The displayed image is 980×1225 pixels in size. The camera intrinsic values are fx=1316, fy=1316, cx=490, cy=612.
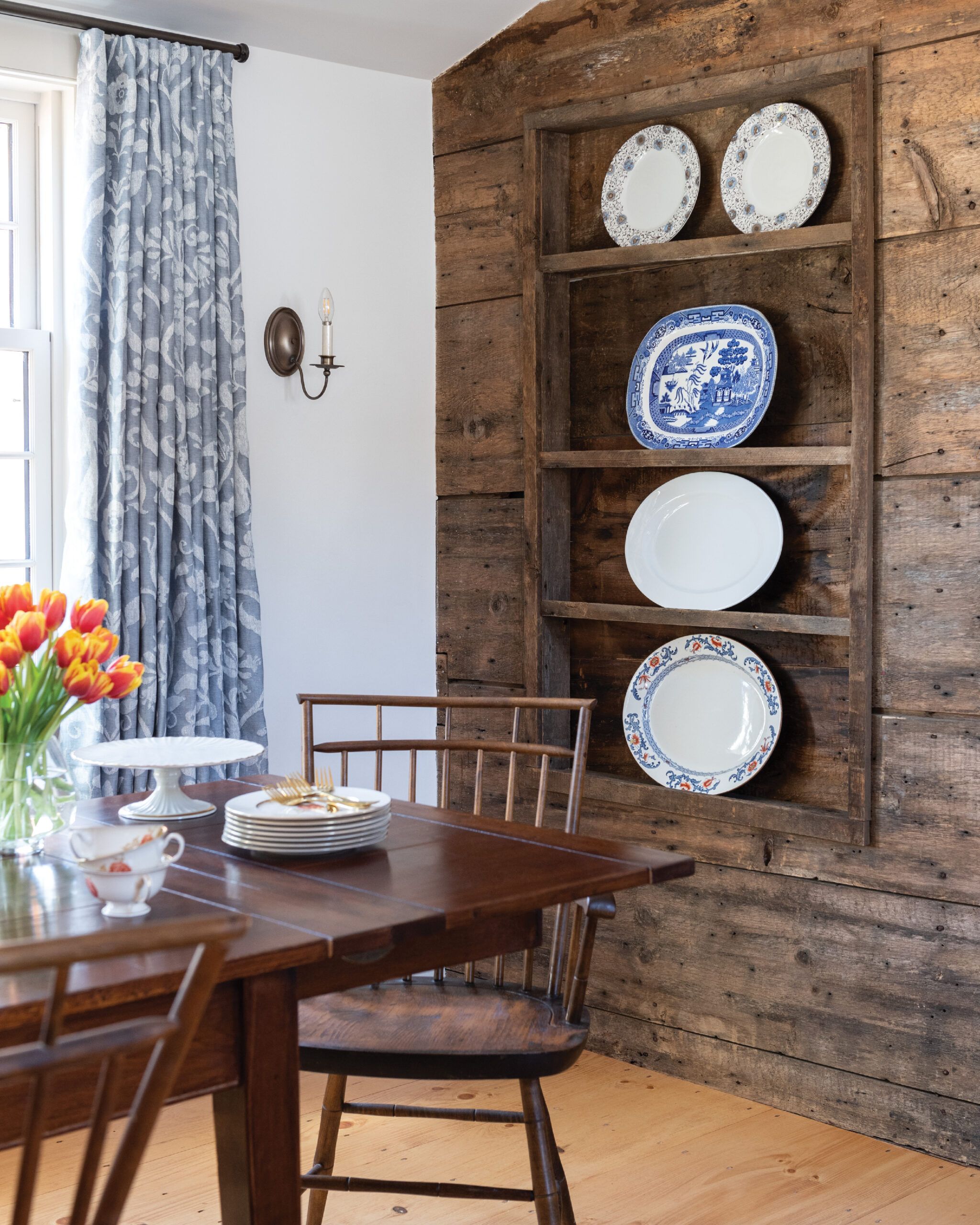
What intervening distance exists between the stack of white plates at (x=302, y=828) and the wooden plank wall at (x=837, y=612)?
4.20 ft

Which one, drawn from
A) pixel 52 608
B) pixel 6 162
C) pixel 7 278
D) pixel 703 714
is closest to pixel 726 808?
pixel 703 714

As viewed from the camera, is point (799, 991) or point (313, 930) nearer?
point (313, 930)

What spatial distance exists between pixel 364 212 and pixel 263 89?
377mm

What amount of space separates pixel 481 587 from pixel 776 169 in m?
1.21

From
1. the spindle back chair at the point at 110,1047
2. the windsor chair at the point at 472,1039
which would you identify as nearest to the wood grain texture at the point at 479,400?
the windsor chair at the point at 472,1039

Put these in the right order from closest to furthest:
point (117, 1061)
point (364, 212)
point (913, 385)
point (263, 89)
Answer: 1. point (117, 1061)
2. point (913, 385)
3. point (263, 89)
4. point (364, 212)

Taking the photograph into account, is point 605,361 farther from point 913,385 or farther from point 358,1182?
point 358,1182

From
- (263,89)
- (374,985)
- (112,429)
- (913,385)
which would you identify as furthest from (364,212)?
(374,985)

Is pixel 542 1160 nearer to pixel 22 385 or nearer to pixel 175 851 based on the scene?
pixel 175 851

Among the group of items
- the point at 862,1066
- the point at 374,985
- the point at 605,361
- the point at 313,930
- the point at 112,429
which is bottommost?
the point at 862,1066

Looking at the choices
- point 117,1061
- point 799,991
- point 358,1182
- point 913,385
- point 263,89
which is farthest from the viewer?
point 263,89

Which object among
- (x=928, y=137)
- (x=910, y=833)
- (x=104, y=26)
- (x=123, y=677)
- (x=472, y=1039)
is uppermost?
(x=104, y=26)

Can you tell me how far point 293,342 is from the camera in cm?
319

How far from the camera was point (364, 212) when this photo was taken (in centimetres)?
332
